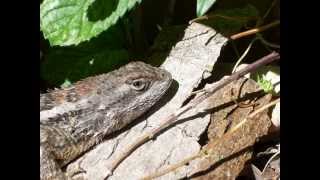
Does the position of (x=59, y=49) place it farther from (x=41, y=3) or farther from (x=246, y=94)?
(x=246, y=94)

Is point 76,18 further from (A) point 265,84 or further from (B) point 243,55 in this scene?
(A) point 265,84

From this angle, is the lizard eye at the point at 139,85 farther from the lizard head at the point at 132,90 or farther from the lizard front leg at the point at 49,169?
the lizard front leg at the point at 49,169

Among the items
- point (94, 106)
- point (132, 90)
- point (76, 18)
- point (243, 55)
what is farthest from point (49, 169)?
point (243, 55)

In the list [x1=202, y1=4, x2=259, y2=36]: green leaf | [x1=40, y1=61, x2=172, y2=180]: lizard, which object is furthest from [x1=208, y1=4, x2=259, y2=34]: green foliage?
[x1=40, y1=61, x2=172, y2=180]: lizard

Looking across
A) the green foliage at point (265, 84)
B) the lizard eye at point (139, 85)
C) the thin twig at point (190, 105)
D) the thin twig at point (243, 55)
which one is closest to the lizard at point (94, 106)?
the lizard eye at point (139, 85)

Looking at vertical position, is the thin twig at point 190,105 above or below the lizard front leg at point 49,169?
above

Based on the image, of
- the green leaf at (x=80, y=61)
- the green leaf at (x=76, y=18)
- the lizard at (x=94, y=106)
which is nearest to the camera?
the green leaf at (x=76, y=18)
